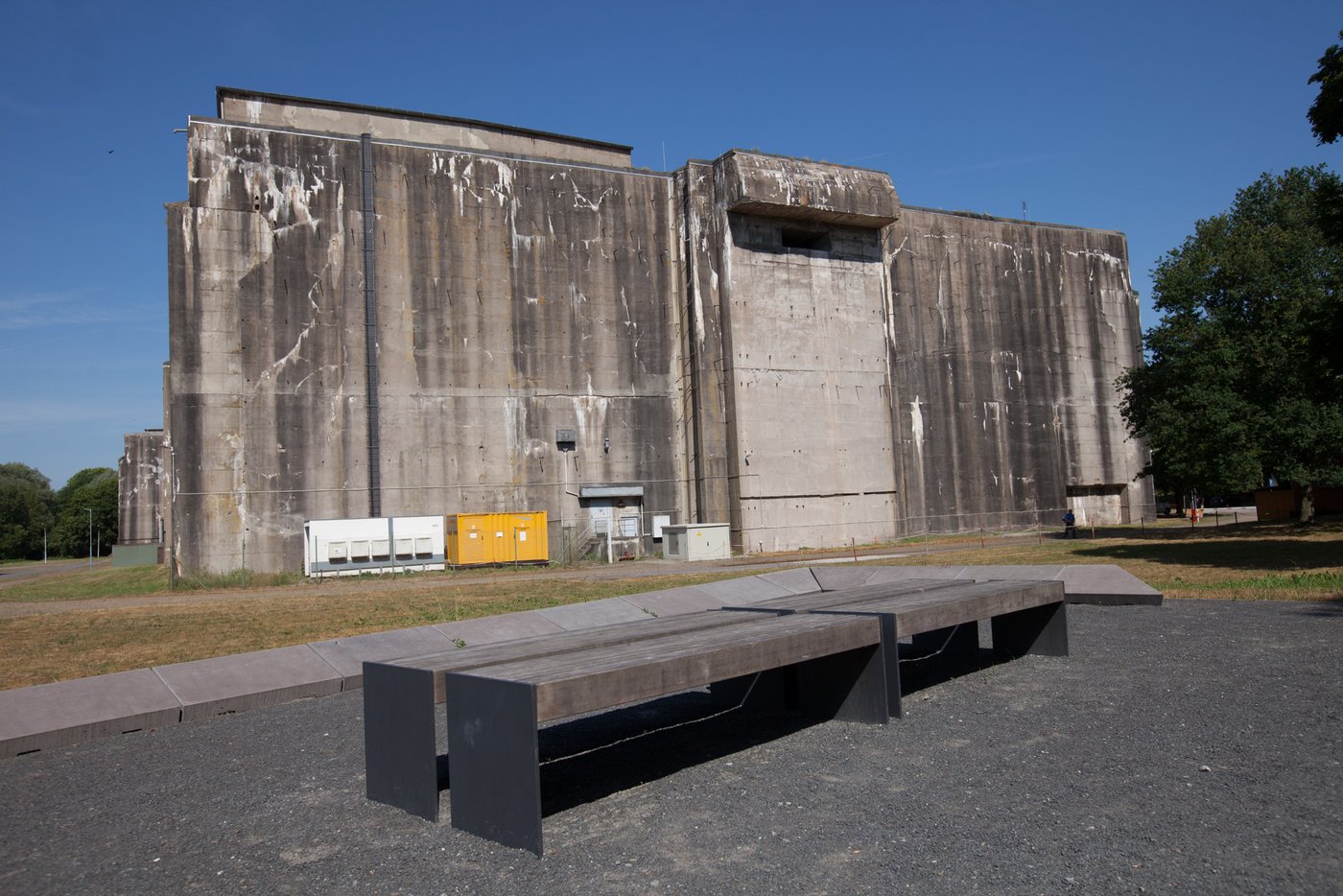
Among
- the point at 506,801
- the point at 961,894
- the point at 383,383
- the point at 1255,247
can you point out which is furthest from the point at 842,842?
the point at 1255,247

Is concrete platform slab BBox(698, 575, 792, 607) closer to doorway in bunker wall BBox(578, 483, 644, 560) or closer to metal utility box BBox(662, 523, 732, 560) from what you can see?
metal utility box BBox(662, 523, 732, 560)

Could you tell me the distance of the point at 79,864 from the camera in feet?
13.4

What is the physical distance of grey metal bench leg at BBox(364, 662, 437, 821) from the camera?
14.4 ft

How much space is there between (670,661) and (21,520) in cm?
10308

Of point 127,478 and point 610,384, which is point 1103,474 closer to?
point 610,384

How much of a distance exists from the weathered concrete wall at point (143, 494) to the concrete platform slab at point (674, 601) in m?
48.8

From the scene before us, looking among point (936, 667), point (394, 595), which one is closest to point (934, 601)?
point (936, 667)

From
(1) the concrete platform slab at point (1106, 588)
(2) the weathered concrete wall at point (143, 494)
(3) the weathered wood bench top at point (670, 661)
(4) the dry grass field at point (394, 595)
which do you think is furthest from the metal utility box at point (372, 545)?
(2) the weathered concrete wall at point (143, 494)

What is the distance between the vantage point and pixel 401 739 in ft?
14.9

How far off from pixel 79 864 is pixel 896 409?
2985 cm

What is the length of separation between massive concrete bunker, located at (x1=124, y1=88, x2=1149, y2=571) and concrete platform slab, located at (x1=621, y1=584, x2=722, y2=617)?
15.6 metres

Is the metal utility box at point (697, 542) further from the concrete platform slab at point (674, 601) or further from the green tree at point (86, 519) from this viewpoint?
the green tree at point (86, 519)

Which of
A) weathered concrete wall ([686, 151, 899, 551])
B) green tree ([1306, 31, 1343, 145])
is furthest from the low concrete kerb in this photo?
weathered concrete wall ([686, 151, 899, 551])

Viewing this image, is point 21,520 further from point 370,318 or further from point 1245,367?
point 1245,367
